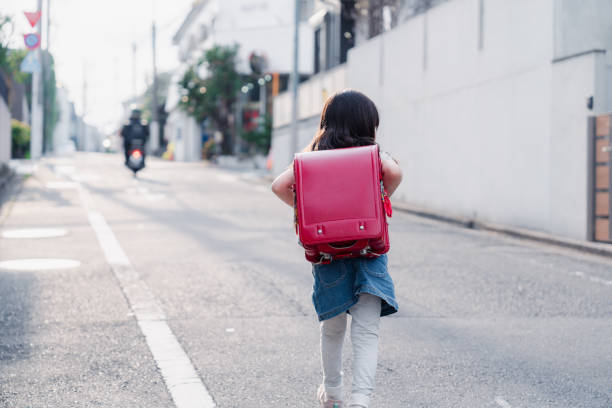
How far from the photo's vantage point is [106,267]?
8359mm

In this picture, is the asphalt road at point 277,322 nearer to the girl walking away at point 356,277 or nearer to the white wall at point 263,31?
the girl walking away at point 356,277

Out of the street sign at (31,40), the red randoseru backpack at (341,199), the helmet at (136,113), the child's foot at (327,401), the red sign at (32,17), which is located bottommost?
the child's foot at (327,401)

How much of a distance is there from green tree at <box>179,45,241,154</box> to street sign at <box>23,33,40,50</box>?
1809 centimetres

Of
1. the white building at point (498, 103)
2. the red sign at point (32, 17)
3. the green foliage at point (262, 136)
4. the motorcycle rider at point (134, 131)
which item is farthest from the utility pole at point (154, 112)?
the white building at point (498, 103)

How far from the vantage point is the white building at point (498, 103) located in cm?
1197

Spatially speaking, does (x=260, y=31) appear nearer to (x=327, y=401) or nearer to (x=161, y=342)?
(x=161, y=342)

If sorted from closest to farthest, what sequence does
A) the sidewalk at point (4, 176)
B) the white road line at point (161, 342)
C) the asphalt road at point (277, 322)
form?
the white road line at point (161, 342) → the asphalt road at point (277, 322) → the sidewalk at point (4, 176)

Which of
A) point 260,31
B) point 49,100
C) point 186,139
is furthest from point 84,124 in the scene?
point 260,31

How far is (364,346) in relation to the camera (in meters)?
3.34

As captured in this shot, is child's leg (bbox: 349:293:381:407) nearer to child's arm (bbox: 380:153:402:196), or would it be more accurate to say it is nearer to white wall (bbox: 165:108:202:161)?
child's arm (bbox: 380:153:402:196)

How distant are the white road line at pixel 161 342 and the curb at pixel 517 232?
6.10m

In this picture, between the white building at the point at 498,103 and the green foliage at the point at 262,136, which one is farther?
the green foliage at the point at 262,136

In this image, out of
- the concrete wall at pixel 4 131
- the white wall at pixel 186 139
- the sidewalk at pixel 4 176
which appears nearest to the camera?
the sidewalk at pixel 4 176

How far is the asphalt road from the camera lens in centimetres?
415
